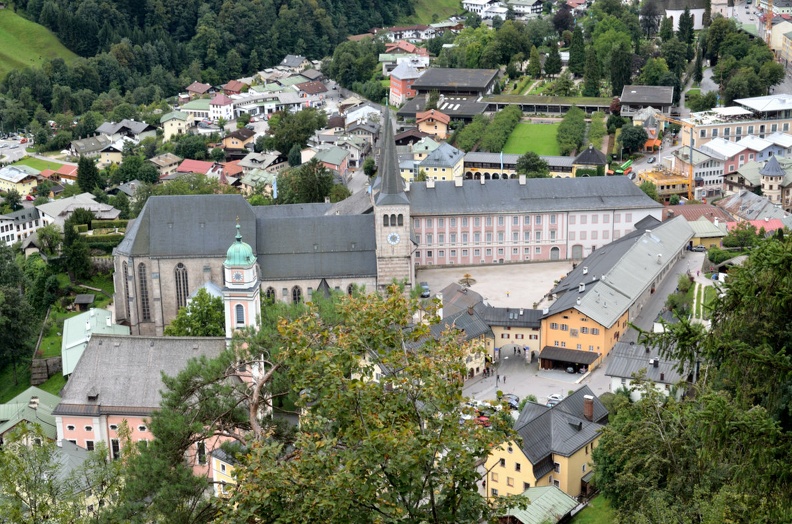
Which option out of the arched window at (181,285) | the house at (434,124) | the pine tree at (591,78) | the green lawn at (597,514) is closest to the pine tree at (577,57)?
the pine tree at (591,78)

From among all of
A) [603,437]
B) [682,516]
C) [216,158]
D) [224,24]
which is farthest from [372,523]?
[224,24]

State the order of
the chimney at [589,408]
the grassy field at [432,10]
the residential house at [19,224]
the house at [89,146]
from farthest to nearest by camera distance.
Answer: the grassy field at [432,10], the house at [89,146], the residential house at [19,224], the chimney at [589,408]

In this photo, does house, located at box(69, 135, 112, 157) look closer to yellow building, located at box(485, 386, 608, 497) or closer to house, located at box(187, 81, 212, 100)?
house, located at box(187, 81, 212, 100)

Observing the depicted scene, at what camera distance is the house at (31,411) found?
184 feet

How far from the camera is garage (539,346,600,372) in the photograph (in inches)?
2384

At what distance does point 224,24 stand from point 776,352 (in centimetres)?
14928

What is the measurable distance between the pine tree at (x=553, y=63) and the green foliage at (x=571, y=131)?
20.6 m

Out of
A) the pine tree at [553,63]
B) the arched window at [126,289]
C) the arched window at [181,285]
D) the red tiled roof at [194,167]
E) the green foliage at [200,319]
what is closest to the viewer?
the green foliage at [200,319]

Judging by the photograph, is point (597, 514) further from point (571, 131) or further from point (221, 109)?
point (221, 109)

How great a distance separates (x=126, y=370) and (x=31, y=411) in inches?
247

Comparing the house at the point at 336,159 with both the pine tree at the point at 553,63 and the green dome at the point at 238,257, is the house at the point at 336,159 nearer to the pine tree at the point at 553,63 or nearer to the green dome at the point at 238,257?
the pine tree at the point at 553,63

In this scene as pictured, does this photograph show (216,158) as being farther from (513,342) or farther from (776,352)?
(776,352)

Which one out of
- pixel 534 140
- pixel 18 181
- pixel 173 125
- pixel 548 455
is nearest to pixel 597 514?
pixel 548 455

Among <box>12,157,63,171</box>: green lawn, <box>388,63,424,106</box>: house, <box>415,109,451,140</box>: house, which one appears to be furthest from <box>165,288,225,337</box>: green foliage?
<box>388,63,424,106</box>: house
